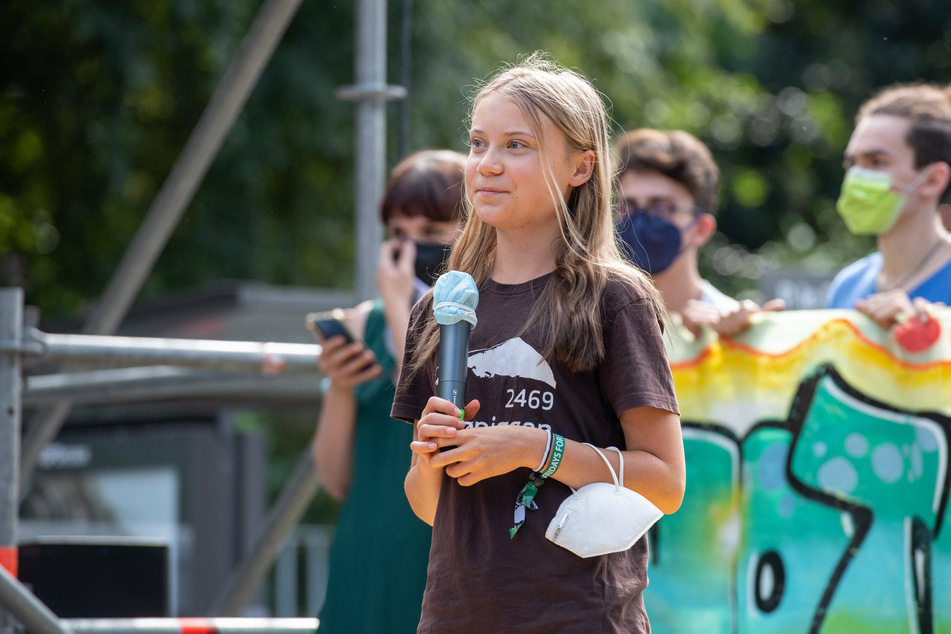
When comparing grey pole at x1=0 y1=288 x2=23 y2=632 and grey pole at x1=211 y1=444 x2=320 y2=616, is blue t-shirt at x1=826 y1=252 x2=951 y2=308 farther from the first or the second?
grey pole at x1=0 y1=288 x2=23 y2=632

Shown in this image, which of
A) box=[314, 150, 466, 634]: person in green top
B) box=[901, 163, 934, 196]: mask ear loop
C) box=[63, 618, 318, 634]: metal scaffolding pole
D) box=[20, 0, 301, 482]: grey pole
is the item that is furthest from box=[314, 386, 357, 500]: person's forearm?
box=[901, 163, 934, 196]: mask ear loop

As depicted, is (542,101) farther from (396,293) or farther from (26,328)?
(26,328)

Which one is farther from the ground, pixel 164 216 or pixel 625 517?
pixel 164 216

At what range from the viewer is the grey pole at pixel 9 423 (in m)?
3.11

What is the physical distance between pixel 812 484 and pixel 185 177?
247 centimetres

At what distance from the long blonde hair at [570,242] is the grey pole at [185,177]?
221cm

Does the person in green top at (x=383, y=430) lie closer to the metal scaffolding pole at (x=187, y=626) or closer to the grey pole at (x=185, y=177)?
the metal scaffolding pole at (x=187, y=626)

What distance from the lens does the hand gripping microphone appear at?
1.84m

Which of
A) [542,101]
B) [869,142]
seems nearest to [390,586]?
[542,101]

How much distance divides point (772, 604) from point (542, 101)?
1.74 metres

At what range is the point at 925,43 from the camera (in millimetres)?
18000

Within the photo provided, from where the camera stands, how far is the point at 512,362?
6.64 feet

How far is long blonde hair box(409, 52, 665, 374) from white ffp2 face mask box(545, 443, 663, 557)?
22 cm

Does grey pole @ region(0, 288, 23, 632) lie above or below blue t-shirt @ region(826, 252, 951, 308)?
below
